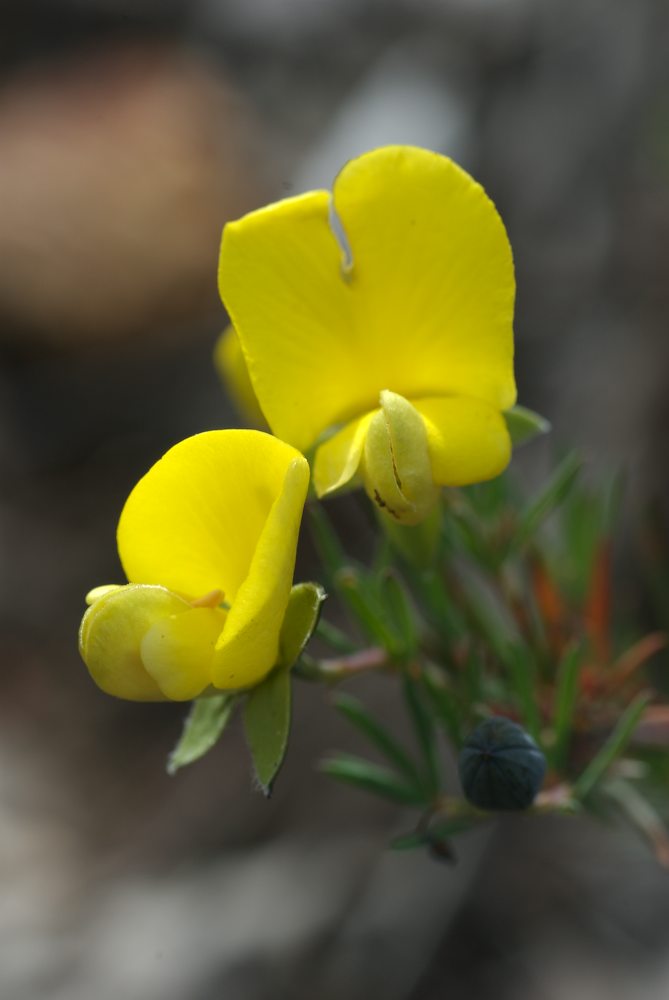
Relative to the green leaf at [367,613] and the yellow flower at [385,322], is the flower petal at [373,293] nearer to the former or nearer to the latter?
the yellow flower at [385,322]

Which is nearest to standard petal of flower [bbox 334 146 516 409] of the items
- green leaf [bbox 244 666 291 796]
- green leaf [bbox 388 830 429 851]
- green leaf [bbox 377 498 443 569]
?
green leaf [bbox 377 498 443 569]

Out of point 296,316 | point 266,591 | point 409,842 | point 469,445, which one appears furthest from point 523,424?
point 409,842

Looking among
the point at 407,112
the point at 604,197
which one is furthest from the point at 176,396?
the point at 604,197

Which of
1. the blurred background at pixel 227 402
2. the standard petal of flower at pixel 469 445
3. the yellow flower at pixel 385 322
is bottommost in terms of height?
the blurred background at pixel 227 402

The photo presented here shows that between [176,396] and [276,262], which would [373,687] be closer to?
[176,396]

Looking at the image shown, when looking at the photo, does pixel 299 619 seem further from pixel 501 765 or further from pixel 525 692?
pixel 525 692

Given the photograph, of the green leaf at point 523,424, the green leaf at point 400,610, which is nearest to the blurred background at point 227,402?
the green leaf at point 400,610
